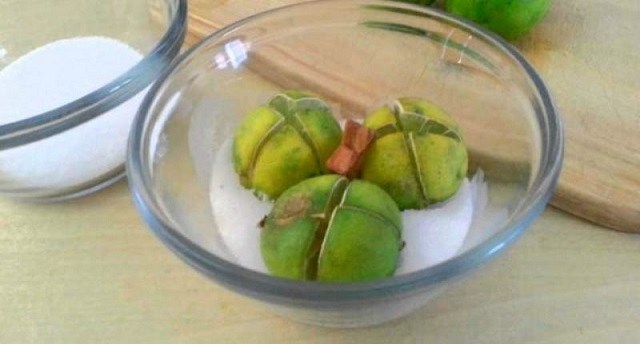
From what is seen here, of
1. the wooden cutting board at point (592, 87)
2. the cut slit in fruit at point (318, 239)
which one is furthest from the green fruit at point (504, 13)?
the cut slit in fruit at point (318, 239)

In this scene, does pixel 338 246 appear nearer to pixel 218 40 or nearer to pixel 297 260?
pixel 297 260

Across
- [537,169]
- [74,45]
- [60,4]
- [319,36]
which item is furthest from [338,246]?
[60,4]

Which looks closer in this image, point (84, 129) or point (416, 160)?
point (416, 160)

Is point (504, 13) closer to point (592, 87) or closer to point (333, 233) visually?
point (592, 87)

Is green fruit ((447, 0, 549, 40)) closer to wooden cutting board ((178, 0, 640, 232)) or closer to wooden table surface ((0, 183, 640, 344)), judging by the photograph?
wooden cutting board ((178, 0, 640, 232))

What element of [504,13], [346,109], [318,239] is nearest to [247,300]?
[318,239]

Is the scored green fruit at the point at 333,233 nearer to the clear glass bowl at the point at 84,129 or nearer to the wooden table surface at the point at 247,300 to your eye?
the wooden table surface at the point at 247,300

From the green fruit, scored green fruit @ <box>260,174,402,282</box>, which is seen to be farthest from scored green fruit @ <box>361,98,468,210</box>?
the green fruit
